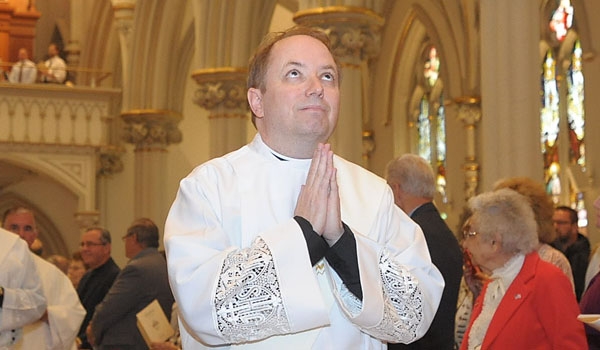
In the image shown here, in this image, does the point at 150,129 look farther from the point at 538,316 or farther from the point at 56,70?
the point at 538,316

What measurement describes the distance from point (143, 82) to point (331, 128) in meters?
17.2

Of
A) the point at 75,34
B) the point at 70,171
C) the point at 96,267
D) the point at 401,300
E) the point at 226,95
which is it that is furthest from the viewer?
the point at 75,34

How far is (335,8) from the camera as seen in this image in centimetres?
1148

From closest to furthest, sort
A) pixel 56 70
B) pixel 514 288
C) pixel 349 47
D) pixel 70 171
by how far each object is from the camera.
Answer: pixel 514 288 < pixel 349 47 < pixel 70 171 < pixel 56 70

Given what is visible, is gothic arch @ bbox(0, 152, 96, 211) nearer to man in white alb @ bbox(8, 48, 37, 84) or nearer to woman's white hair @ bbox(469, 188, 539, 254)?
man in white alb @ bbox(8, 48, 37, 84)

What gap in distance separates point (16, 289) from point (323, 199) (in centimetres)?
368

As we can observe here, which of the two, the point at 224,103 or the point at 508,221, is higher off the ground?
the point at 224,103

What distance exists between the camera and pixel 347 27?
→ 11555mm

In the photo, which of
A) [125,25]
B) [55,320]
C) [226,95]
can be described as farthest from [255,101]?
[125,25]

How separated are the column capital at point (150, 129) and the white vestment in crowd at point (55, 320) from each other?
12240 millimetres

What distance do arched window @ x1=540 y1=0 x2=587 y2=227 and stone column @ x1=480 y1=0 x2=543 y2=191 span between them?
9.37 m

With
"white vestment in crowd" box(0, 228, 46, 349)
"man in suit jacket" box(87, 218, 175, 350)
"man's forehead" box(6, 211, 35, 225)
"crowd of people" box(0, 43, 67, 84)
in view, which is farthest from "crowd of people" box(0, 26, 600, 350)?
"crowd of people" box(0, 43, 67, 84)

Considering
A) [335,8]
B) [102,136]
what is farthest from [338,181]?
[102,136]

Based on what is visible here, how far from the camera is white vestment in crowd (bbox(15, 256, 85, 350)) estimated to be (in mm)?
7086
